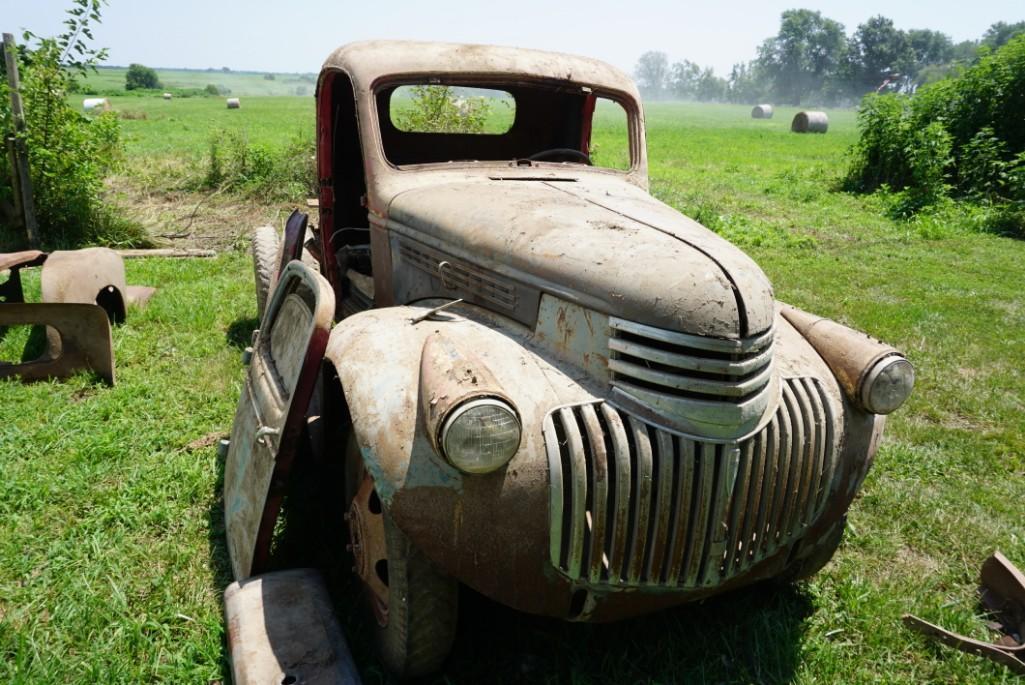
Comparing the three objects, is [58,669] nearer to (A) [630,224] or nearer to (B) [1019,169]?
(A) [630,224]

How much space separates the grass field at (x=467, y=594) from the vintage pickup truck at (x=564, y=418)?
12.7 inches

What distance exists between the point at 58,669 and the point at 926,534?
3.58 meters

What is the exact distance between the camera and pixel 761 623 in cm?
285

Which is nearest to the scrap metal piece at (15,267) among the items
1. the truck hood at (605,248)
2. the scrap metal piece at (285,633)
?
the truck hood at (605,248)

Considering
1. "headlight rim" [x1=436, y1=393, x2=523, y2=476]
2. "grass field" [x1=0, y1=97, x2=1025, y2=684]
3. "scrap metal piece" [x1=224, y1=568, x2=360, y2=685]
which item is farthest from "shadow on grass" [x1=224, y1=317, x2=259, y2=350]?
"headlight rim" [x1=436, y1=393, x2=523, y2=476]

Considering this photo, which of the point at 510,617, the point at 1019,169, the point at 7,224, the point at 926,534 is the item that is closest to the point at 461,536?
the point at 510,617

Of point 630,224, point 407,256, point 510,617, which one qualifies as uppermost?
point 630,224

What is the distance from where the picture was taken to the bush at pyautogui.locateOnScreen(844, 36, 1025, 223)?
1252 cm

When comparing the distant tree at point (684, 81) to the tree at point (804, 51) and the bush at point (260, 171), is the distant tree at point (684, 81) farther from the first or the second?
the bush at point (260, 171)

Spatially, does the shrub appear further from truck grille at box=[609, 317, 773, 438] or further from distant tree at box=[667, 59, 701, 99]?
distant tree at box=[667, 59, 701, 99]

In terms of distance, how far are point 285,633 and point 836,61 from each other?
115 meters

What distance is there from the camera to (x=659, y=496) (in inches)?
85.1

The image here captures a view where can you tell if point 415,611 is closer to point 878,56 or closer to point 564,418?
point 564,418

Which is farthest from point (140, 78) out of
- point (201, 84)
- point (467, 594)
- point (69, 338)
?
point (467, 594)
